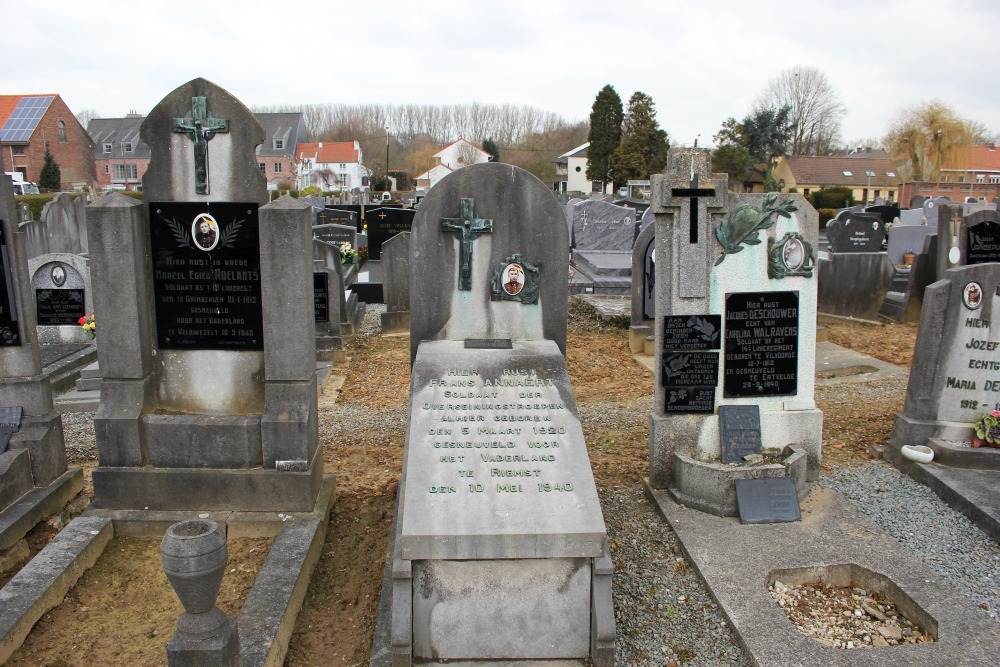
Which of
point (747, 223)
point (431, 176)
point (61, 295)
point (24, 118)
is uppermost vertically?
point (24, 118)

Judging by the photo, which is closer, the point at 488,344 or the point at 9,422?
the point at 488,344

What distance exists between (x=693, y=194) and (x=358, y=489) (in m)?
3.54

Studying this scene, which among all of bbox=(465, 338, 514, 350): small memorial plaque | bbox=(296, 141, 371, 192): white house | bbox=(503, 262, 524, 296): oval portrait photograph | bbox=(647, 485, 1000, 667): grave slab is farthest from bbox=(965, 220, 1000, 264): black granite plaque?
bbox=(296, 141, 371, 192): white house

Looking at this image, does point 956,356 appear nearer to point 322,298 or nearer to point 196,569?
point 196,569

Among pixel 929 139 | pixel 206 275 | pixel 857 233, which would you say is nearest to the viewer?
pixel 206 275

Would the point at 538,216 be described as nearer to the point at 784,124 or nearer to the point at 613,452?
the point at 613,452

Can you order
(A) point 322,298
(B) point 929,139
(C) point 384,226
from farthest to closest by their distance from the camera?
(B) point 929,139
(C) point 384,226
(A) point 322,298

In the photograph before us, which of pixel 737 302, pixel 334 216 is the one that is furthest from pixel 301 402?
pixel 334 216

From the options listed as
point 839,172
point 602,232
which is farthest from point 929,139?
point 602,232

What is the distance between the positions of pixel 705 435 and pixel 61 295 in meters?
8.44

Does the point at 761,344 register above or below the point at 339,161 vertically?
below

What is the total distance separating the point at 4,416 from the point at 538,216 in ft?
13.9

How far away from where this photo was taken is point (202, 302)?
5.15 m

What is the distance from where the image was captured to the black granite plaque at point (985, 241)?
365 inches
